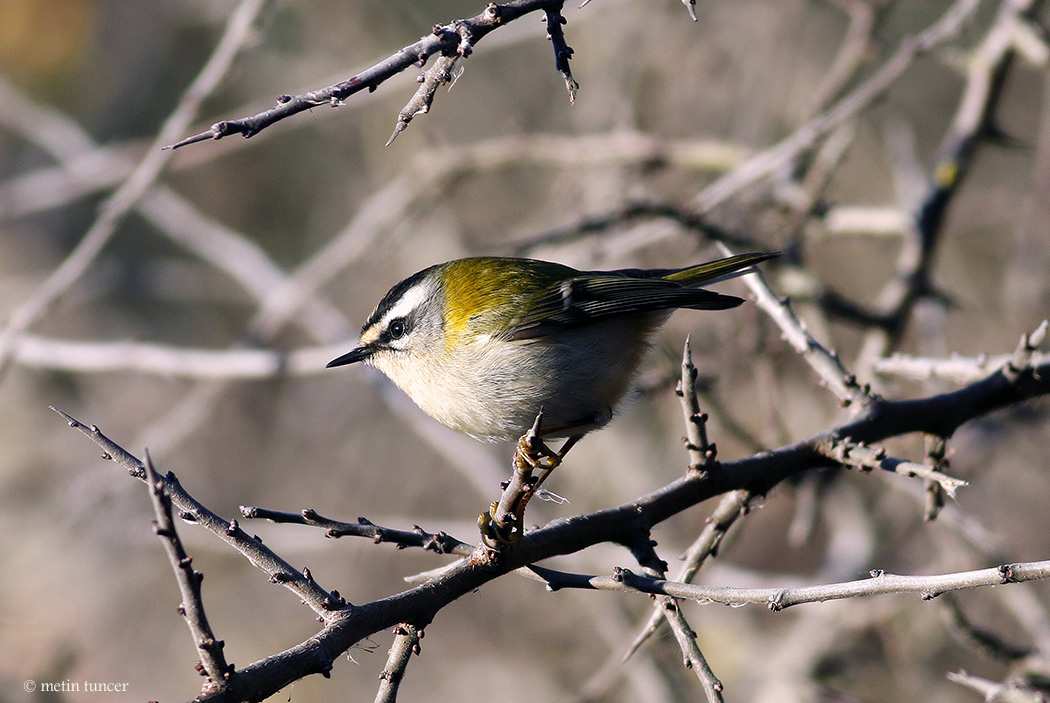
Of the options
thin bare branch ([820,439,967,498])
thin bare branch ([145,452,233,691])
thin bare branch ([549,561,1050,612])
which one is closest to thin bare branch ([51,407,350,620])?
thin bare branch ([145,452,233,691])

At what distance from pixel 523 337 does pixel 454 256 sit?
2.86 m

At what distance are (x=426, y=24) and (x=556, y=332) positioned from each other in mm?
4263

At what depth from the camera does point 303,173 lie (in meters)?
8.36

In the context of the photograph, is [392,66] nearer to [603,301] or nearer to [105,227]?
[603,301]

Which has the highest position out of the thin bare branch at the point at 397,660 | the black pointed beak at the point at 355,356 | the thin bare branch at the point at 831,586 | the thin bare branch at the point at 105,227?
the thin bare branch at the point at 105,227

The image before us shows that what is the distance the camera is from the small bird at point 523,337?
254 centimetres

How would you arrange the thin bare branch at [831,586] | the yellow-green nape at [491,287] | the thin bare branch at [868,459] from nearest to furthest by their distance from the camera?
1. the thin bare branch at [831,586]
2. the thin bare branch at [868,459]
3. the yellow-green nape at [491,287]

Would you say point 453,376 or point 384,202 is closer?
point 453,376

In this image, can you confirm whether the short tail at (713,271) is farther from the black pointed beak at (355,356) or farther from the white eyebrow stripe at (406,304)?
the black pointed beak at (355,356)

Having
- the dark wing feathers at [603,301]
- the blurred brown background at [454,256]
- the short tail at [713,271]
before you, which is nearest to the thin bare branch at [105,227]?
the blurred brown background at [454,256]

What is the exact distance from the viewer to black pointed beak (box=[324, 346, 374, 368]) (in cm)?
292

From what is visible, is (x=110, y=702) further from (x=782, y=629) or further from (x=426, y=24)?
(x=426, y=24)

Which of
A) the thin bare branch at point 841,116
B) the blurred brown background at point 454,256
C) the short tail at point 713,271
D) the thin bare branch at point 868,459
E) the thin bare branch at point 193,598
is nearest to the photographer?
the thin bare branch at point 193,598

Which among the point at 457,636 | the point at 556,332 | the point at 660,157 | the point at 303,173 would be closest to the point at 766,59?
the point at 660,157
